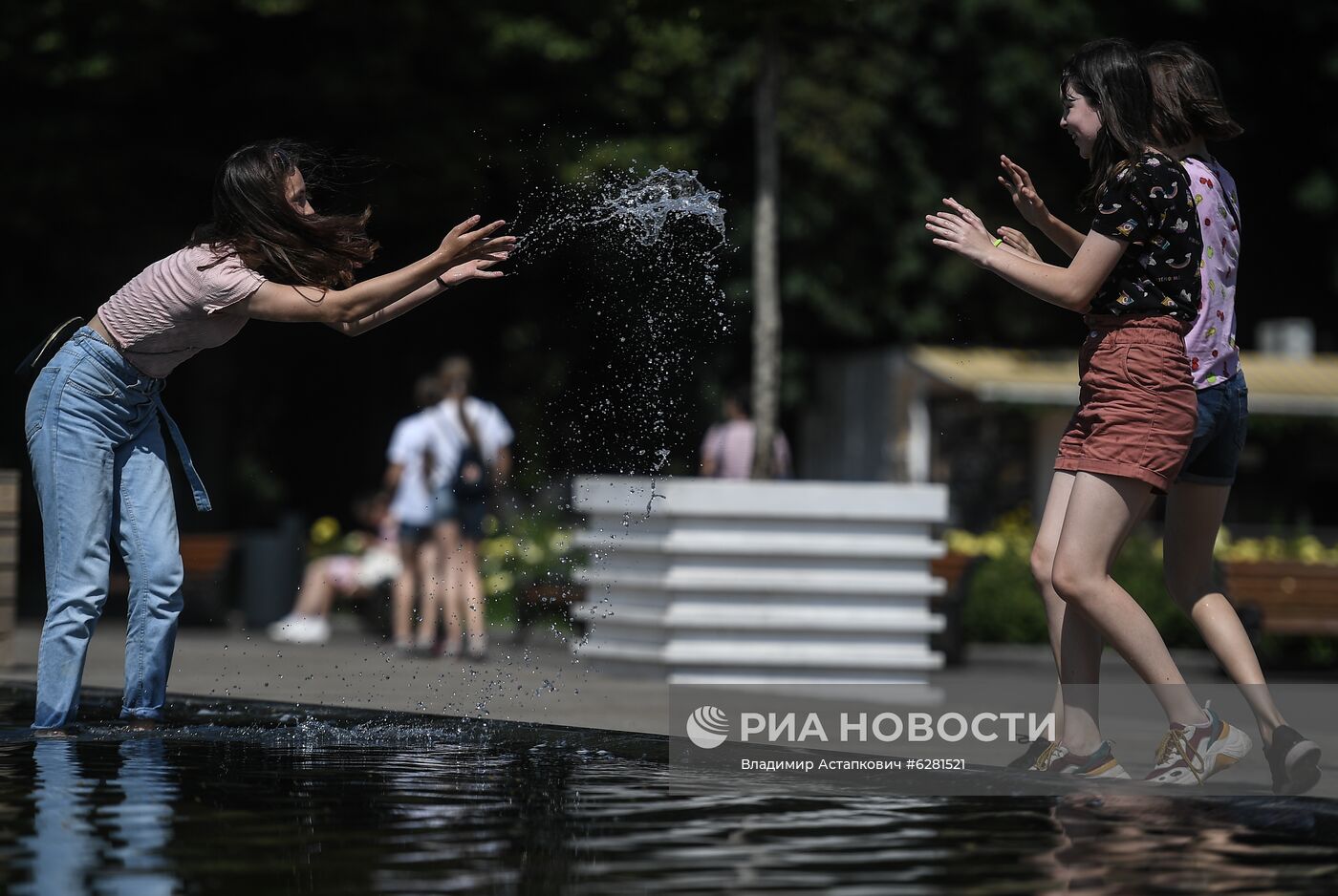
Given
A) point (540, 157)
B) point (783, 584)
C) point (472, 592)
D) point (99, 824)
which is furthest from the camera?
point (540, 157)

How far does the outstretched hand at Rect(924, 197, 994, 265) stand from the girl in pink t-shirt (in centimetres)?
133

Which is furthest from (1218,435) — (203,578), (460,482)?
(203,578)

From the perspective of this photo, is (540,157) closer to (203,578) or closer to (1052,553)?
(203,578)

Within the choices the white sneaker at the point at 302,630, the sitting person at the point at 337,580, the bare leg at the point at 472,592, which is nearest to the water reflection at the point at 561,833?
the bare leg at the point at 472,592

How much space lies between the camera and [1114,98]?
586 centimetres

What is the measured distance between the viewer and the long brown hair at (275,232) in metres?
6.45

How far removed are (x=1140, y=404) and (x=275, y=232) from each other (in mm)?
2718

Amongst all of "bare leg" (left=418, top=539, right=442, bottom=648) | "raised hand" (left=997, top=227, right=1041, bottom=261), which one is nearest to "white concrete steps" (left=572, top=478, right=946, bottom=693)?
"bare leg" (left=418, top=539, right=442, bottom=648)

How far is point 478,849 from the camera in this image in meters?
4.51

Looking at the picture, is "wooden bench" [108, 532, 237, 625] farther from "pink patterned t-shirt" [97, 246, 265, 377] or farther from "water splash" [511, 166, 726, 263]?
"pink patterned t-shirt" [97, 246, 265, 377]

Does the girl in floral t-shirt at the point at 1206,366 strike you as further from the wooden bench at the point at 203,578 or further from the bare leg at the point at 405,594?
the wooden bench at the point at 203,578

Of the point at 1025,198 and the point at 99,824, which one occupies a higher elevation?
the point at 1025,198

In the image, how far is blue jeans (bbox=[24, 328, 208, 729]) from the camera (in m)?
6.50

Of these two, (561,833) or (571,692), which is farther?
(571,692)
